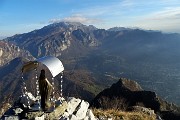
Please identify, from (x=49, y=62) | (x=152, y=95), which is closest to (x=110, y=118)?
(x=49, y=62)

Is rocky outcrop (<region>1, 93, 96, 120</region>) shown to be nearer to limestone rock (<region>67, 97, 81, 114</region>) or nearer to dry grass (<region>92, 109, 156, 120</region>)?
limestone rock (<region>67, 97, 81, 114</region>)

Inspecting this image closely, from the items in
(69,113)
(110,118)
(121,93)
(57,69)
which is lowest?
(121,93)

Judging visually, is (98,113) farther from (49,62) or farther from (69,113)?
(49,62)

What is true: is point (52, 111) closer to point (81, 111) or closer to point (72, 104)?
point (72, 104)

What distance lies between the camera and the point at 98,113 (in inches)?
1091

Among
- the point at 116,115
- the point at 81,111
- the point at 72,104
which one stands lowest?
the point at 116,115

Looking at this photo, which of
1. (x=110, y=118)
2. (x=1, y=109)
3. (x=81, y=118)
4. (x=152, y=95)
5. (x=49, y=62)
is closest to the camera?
(x=49, y=62)

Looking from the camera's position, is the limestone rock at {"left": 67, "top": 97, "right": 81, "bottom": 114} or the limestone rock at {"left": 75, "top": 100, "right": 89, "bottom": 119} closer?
the limestone rock at {"left": 75, "top": 100, "right": 89, "bottom": 119}

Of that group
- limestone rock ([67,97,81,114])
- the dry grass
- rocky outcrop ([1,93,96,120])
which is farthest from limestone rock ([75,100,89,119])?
the dry grass

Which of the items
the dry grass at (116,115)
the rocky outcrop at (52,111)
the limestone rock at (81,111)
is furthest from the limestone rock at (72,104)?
the dry grass at (116,115)

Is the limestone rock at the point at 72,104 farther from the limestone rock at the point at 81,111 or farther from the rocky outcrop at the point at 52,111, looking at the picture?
the limestone rock at the point at 81,111

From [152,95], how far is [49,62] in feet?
521

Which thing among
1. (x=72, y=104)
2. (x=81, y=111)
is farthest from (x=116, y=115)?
(x=72, y=104)

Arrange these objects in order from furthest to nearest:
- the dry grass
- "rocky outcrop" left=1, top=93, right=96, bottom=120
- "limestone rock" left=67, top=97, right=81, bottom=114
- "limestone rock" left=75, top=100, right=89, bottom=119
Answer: the dry grass, "limestone rock" left=67, top=97, right=81, bottom=114, "limestone rock" left=75, top=100, right=89, bottom=119, "rocky outcrop" left=1, top=93, right=96, bottom=120
